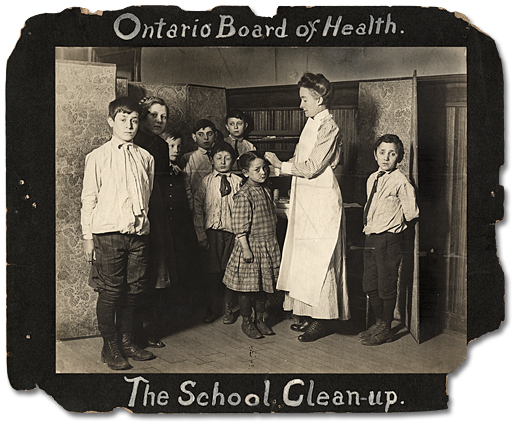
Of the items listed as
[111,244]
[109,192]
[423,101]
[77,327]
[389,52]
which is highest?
[389,52]

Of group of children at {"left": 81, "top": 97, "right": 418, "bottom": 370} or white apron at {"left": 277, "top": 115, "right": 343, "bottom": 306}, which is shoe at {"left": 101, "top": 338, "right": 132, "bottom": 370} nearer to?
group of children at {"left": 81, "top": 97, "right": 418, "bottom": 370}

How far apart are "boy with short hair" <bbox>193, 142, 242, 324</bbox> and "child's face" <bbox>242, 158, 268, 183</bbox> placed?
0.20 ft

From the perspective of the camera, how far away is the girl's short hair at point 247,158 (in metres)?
3.69

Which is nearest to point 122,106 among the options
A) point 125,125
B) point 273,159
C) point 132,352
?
point 125,125

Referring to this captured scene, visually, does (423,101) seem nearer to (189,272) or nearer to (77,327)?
(189,272)

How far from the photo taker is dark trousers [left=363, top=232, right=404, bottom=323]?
3693mm

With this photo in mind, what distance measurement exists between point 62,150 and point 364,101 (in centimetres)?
170

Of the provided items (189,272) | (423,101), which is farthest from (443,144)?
(189,272)

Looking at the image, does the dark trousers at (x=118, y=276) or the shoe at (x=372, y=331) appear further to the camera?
the shoe at (x=372, y=331)

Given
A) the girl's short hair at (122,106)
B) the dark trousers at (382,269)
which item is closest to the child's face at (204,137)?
the girl's short hair at (122,106)

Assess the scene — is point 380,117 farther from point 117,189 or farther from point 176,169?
point 117,189

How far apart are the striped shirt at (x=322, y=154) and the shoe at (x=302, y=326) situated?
810 mm

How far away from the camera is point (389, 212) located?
12.1ft

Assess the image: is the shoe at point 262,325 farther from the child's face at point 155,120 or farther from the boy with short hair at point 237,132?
the child's face at point 155,120
